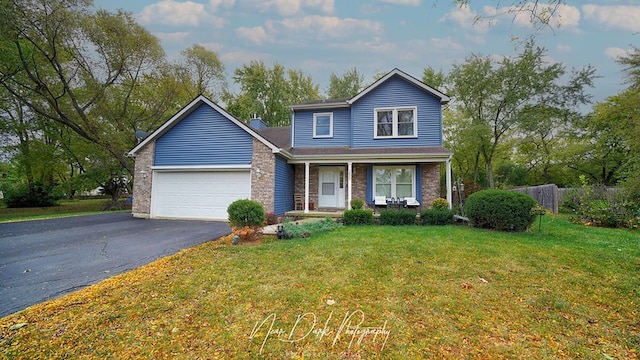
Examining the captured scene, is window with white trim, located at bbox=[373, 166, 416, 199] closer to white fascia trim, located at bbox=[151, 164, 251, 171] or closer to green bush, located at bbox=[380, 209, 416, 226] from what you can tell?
green bush, located at bbox=[380, 209, 416, 226]

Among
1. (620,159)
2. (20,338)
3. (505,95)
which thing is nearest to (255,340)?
(20,338)

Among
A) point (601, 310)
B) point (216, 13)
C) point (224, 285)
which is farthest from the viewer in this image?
point (216, 13)

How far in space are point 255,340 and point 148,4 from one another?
1811 cm

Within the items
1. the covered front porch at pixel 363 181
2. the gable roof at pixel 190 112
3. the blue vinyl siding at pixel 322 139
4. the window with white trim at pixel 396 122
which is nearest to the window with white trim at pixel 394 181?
the covered front porch at pixel 363 181

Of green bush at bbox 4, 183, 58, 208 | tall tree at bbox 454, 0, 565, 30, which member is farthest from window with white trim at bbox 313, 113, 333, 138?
green bush at bbox 4, 183, 58, 208

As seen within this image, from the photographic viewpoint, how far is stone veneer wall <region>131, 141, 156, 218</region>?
11688 mm

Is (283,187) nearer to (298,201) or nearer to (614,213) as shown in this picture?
(298,201)

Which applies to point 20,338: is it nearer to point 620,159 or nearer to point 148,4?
point 148,4

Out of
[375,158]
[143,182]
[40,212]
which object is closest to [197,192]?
[143,182]

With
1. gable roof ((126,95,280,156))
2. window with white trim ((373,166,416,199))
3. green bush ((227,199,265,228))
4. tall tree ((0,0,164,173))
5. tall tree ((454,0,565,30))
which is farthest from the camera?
tall tree ((0,0,164,173))

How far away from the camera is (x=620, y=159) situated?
17.8 meters

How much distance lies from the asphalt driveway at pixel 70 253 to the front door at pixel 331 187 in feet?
17.7

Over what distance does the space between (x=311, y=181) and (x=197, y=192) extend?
5.23m

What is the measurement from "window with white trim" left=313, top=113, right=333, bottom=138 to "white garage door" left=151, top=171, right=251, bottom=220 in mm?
4246
